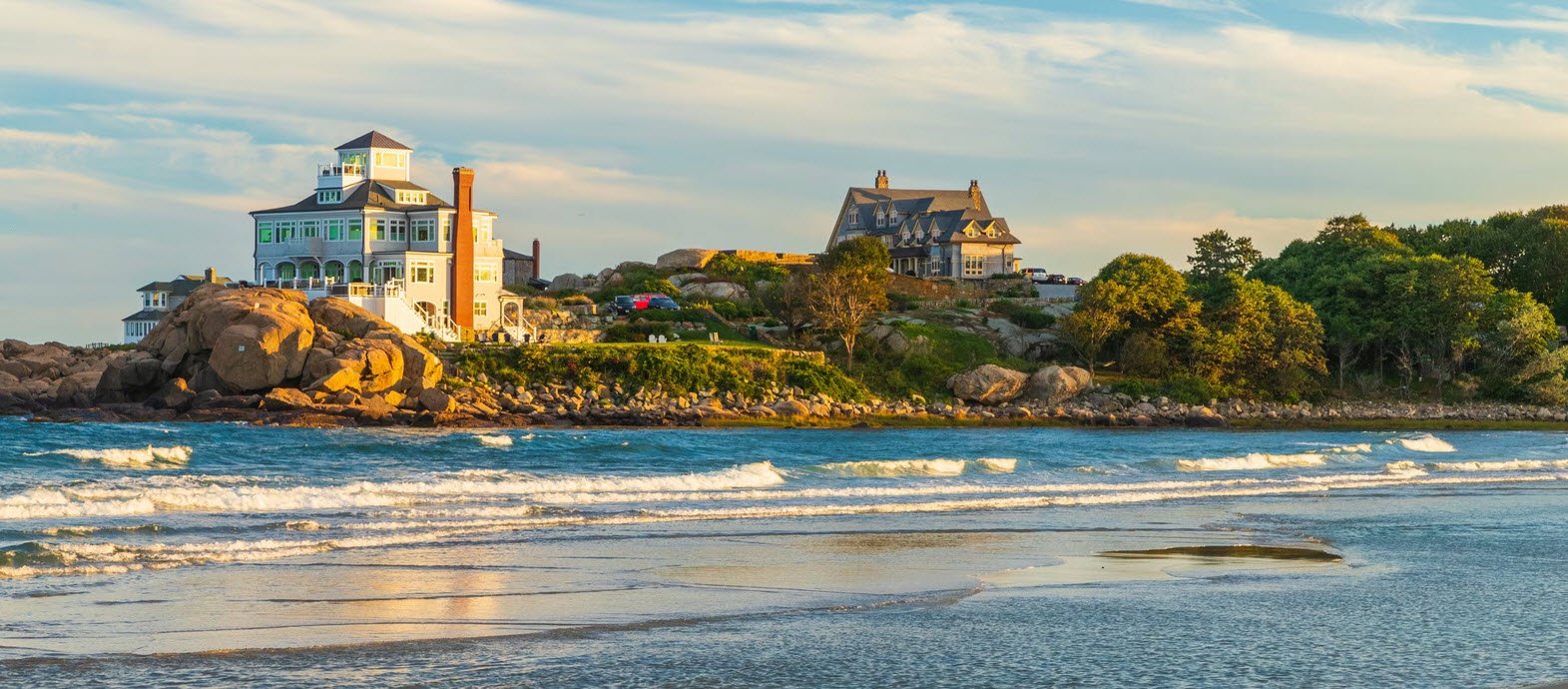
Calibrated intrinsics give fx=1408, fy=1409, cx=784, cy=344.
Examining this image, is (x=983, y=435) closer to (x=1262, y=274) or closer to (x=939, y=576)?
(x=939, y=576)

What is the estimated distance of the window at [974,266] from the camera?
109625 millimetres

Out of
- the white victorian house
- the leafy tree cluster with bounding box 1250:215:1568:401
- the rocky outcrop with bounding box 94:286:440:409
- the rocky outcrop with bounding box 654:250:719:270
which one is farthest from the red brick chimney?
the leafy tree cluster with bounding box 1250:215:1568:401

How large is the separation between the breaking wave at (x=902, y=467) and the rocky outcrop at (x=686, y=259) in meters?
62.3

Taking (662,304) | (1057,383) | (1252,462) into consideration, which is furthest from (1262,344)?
(1252,462)

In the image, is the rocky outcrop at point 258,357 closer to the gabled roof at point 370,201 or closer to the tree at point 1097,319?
the gabled roof at point 370,201

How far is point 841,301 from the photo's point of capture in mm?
71875

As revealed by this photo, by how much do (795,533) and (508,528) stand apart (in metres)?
4.12

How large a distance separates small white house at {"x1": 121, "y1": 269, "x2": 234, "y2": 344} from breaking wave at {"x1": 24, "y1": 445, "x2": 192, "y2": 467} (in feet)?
173

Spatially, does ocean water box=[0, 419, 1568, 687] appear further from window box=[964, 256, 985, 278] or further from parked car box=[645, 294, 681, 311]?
window box=[964, 256, 985, 278]

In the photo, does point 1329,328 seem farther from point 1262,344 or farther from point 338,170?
point 338,170

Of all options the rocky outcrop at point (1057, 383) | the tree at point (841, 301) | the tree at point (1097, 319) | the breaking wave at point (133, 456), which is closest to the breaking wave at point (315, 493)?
the breaking wave at point (133, 456)

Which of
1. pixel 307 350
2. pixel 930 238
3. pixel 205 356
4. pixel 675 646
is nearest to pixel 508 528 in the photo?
pixel 675 646

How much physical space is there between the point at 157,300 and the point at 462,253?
24636 mm

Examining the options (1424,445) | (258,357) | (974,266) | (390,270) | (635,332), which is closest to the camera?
(1424,445)
